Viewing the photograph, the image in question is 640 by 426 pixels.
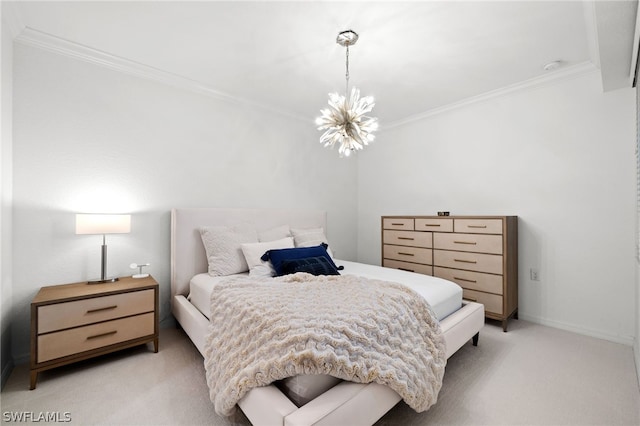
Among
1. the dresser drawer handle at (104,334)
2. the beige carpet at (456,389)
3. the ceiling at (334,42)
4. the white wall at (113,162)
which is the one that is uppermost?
the ceiling at (334,42)

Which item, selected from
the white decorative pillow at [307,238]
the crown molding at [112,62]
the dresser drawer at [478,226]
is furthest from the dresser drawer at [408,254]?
the crown molding at [112,62]

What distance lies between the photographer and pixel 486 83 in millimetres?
3047

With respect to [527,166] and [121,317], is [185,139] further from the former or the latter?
[527,166]

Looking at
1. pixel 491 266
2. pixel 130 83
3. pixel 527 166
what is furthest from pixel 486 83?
pixel 130 83

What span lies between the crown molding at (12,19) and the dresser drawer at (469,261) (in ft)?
13.9

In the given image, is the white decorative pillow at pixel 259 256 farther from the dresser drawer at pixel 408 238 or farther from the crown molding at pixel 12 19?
the crown molding at pixel 12 19

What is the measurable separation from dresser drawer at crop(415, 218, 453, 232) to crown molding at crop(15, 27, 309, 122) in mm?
2625

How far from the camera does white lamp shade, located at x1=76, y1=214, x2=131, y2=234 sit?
220cm

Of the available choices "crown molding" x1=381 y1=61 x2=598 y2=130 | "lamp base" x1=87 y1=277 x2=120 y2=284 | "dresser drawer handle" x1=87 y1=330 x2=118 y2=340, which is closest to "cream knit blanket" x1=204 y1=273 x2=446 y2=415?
"dresser drawer handle" x1=87 y1=330 x2=118 y2=340

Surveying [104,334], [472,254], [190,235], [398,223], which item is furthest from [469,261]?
[104,334]

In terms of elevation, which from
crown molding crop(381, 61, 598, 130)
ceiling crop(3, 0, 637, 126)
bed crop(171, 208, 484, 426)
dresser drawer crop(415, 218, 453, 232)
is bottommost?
bed crop(171, 208, 484, 426)

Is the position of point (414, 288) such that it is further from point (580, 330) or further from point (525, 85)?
point (525, 85)

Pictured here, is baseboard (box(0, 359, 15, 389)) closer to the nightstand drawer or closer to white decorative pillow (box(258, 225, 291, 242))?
the nightstand drawer

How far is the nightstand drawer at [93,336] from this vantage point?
1914 mm
